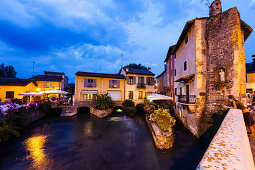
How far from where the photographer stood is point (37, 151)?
6.86m

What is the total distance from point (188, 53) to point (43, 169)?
47.0 ft

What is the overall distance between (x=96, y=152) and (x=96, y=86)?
580 inches

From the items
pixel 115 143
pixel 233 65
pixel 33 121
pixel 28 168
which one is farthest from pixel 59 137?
pixel 233 65

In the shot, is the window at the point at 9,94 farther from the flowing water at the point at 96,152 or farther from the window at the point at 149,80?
the window at the point at 149,80

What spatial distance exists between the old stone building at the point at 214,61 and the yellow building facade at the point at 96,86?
14.0 m

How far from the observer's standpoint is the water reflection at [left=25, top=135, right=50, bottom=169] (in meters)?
5.71

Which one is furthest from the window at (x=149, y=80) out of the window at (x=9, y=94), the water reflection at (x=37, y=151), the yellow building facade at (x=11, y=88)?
the window at (x=9, y=94)

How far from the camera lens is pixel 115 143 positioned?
26.1ft

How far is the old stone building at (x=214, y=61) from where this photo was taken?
7402 mm

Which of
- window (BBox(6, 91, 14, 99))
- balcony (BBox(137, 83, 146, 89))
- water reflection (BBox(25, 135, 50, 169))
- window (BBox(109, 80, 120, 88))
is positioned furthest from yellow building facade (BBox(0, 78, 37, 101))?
balcony (BBox(137, 83, 146, 89))

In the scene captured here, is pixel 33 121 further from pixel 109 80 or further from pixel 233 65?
pixel 233 65

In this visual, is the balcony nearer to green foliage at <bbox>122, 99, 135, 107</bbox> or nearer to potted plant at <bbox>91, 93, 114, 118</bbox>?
green foliage at <bbox>122, 99, 135, 107</bbox>

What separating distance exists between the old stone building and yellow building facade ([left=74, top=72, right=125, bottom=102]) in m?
14.0

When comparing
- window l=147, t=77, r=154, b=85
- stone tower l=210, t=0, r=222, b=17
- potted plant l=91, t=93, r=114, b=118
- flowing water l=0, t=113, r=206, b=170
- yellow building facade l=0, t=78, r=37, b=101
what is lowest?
flowing water l=0, t=113, r=206, b=170
